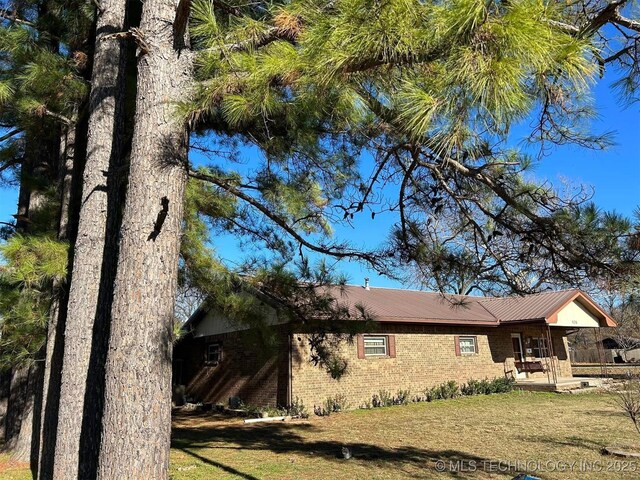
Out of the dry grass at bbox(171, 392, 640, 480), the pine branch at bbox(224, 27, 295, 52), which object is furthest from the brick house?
the pine branch at bbox(224, 27, 295, 52)

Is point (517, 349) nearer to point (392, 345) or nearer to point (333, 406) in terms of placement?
point (392, 345)

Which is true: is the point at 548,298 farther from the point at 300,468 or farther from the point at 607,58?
the point at 607,58

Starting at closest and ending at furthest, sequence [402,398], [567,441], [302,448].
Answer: [567,441] < [302,448] < [402,398]

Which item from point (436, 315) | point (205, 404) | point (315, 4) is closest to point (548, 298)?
point (436, 315)

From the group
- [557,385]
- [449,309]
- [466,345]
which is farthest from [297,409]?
[557,385]

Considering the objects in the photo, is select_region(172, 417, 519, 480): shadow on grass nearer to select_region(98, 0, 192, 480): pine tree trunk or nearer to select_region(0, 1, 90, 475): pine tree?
select_region(0, 1, 90, 475): pine tree

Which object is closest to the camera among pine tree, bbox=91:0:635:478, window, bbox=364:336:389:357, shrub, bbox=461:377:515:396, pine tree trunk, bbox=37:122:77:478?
pine tree, bbox=91:0:635:478

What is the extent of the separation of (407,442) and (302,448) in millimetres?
2098

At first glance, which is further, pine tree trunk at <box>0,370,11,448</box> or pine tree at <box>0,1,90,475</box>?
pine tree trunk at <box>0,370,11,448</box>

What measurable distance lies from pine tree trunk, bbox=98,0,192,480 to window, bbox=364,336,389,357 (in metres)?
13.0

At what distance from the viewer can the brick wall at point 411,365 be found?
14.6m

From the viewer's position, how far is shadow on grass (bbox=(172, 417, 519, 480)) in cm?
752

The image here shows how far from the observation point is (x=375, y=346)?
16422 millimetres

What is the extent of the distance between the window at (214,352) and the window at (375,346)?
5.61 meters
